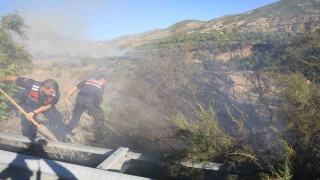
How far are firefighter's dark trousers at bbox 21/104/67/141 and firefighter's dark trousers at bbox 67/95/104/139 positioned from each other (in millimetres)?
209

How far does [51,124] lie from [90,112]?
105 centimetres

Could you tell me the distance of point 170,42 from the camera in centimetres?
988

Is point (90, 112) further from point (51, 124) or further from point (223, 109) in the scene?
Answer: point (223, 109)

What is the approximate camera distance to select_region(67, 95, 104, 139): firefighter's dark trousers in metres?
4.94

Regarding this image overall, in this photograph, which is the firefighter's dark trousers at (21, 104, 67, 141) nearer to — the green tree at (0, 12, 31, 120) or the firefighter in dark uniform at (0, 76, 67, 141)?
the firefighter in dark uniform at (0, 76, 67, 141)

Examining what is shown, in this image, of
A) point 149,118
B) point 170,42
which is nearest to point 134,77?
point 170,42

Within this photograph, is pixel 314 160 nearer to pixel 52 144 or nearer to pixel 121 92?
pixel 52 144

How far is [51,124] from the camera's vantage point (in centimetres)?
511

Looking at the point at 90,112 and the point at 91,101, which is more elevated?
the point at 91,101

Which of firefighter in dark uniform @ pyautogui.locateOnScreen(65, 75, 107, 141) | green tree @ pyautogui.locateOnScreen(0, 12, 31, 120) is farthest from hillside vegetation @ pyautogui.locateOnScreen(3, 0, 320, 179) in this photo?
green tree @ pyautogui.locateOnScreen(0, 12, 31, 120)

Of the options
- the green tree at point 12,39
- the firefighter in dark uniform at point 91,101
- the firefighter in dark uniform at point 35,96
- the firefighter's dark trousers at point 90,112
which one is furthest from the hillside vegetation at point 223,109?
the green tree at point 12,39

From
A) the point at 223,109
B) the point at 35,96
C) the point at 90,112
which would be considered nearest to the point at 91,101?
the point at 90,112

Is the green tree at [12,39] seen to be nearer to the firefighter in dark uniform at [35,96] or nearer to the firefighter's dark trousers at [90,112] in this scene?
the firefighter in dark uniform at [35,96]

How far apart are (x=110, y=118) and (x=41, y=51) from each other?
19964 mm
